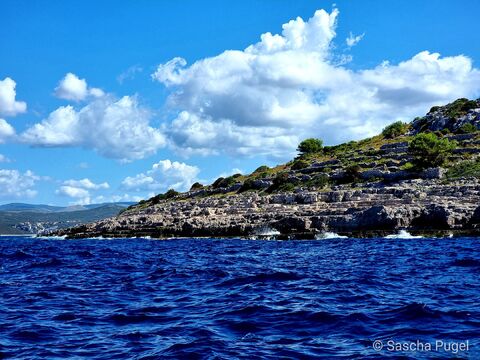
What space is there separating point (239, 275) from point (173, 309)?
285 inches

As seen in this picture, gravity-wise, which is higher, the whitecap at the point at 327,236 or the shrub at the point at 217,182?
the shrub at the point at 217,182

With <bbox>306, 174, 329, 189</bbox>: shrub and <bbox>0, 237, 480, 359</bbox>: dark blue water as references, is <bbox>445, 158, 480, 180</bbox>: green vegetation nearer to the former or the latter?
<bbox>306, 174, 329, 189</bbox>: shrub

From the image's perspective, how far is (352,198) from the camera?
6397 cm

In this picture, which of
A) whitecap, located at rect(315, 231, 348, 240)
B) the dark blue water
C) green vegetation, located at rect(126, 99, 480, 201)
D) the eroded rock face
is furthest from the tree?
the dark blue water

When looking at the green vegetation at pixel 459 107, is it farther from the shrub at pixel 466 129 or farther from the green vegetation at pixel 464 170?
the green vegetation at pixel 464 170

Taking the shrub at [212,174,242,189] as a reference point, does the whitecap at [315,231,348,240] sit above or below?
below

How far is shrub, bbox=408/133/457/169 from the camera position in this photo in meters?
77.4

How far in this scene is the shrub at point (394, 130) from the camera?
131 m

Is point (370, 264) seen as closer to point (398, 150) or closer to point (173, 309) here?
point (173, 309)

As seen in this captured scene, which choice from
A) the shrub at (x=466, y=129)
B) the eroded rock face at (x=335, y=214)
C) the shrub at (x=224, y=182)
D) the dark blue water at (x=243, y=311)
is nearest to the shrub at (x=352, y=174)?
the eroded rock face at (x=335, y=214)

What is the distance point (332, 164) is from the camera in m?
96.7

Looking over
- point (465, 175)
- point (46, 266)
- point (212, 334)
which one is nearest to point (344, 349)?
point (212, 334)

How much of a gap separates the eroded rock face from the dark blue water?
25.4m

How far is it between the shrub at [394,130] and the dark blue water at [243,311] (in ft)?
370
